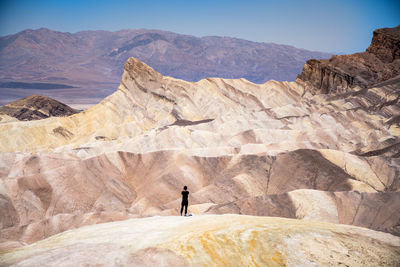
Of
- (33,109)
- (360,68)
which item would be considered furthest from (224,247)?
(33,109)

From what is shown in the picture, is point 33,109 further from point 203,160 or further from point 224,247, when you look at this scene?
point 224,247

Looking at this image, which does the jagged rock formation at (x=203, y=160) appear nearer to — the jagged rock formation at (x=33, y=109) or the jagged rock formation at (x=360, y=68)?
the jagged rock formation at (x=360, y=68)

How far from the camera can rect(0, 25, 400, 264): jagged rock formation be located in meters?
17.2

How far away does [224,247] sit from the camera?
7805 mm

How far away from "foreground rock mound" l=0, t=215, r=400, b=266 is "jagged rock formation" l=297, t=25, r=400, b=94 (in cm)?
4707

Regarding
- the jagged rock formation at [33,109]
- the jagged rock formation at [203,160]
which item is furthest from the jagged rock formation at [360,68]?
the jagged rock formation at [33,109]

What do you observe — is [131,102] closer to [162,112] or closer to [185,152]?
[162,112]

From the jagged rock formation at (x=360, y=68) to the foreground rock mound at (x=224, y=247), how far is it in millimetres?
47069

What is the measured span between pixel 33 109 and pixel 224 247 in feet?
239

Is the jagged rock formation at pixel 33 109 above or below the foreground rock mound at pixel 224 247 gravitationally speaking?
below

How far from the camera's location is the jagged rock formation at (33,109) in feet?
215

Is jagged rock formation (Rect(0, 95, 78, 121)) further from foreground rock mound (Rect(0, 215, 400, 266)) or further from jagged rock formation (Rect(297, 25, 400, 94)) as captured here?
foreground rock mound (Rect(0, 215, 400, 266))

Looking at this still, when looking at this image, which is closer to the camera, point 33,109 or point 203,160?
point 203,160

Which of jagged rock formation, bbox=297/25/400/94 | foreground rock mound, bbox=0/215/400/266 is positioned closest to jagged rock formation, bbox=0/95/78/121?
jagged rock formation, bbox=297/25/400/94
